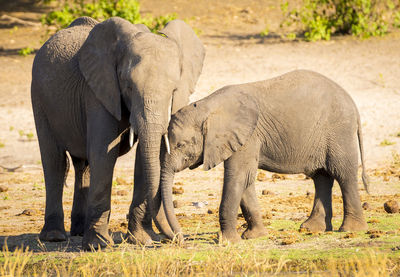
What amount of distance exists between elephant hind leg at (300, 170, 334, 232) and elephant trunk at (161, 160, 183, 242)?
1565mm

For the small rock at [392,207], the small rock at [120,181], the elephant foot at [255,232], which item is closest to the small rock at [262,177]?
the small rock at [120,181]

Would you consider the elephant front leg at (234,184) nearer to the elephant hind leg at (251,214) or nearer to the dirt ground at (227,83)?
the elephant hind leg at (251,214)

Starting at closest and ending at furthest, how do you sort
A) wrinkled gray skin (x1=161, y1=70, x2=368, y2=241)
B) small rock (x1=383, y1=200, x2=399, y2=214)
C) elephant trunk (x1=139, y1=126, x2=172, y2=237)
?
elephant trunk (x1=139, y1=126, x2=172, y2=237), wrinkled gray skin (x1=161, y1=70, x2=368, y2=241), small rock (x1=383, y1=200, x2=399, y2=214)

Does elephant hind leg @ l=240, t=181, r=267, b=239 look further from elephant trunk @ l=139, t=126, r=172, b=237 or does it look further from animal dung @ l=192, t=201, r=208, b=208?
animal dung @ l=192, t=201, r=208, b=208

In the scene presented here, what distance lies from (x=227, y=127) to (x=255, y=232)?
106 centimetres

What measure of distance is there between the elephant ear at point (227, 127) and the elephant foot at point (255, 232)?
795 mm

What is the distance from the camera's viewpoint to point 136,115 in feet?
21.9

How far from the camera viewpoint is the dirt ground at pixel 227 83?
9758mm

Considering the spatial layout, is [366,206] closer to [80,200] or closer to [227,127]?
[227,127]

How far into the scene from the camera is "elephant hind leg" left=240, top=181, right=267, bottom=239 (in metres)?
7.67

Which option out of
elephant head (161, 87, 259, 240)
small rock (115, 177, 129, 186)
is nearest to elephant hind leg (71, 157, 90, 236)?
elephant head (161, 87, 259, 240)

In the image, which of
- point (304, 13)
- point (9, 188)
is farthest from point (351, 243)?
point (304, 13)

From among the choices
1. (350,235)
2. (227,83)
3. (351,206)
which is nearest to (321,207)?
(351,206)

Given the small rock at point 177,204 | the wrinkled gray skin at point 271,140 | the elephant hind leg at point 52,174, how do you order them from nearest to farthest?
1. the wrinkled gray skin at point 271,140
2. the elephant hind leg at point 52,174
3. the small rock at point 177,204
